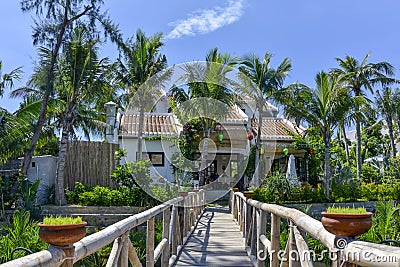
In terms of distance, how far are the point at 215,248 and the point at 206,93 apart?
1065 cm

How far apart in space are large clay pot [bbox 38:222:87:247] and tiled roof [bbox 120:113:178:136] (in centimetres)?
1650

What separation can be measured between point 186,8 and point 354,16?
4648 millimetres

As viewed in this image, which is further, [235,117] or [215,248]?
[235,117]

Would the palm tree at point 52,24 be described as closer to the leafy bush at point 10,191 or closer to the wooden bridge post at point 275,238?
the leafy bush at point 10,191

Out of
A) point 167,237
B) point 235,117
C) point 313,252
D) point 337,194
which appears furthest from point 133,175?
point 313,252

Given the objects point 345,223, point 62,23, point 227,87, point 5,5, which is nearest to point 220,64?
point 227,87

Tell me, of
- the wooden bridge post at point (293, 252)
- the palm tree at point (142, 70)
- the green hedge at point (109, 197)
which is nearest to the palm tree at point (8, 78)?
the green hedge at point (109, 197)

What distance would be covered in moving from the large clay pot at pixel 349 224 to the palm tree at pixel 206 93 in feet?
47.8

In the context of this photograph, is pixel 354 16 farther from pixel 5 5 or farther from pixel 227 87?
pixel 5 5

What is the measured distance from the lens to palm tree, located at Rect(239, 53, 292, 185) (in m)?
17.7

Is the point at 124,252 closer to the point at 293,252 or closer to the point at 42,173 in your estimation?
the point at 293,252

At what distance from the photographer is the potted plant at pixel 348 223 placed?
175 cm

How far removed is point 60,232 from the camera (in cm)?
166

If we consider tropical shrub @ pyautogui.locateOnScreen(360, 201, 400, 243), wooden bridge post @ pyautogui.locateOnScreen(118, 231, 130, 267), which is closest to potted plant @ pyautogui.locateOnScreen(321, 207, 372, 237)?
wooden bridge post @ pyautogui.locateOnScreen(118, 231, 130, 267)
